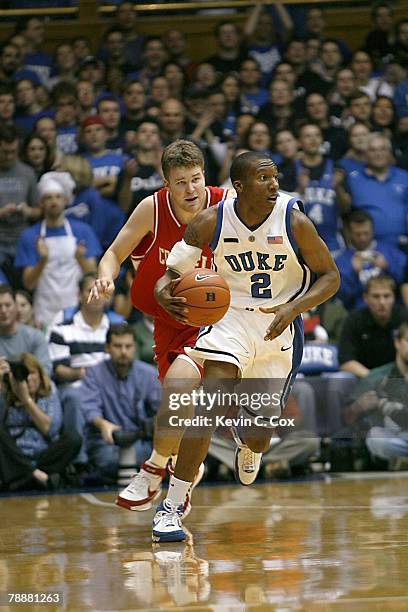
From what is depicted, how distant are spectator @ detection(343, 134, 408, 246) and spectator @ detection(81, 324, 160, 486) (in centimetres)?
295

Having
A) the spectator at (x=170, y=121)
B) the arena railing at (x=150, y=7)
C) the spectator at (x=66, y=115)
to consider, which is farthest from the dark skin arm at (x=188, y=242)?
the arena railing at (x=150, y=7)

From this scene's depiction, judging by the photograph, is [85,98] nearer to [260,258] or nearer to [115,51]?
[115,51]

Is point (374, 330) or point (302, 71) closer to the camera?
point (374, 330)

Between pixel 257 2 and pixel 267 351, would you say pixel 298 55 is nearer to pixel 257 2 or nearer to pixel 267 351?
pixel 257 2

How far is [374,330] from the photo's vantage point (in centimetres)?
864

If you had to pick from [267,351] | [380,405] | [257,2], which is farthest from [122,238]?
[257,2]

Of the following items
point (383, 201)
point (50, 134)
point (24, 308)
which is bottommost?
point (24, 308)

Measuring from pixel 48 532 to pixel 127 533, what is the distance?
1.37 feet

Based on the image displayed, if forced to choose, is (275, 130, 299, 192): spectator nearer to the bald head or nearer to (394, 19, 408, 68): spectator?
(394, 19, 408, 68): spectator

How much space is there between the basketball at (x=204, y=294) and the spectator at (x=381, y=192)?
4.98 m

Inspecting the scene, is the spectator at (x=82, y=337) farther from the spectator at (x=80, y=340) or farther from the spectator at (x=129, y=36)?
the spectator at (x=129, y=36)

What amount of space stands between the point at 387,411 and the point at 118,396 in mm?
1893

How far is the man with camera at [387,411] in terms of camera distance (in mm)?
7973

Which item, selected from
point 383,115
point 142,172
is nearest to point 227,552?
point 142,172
